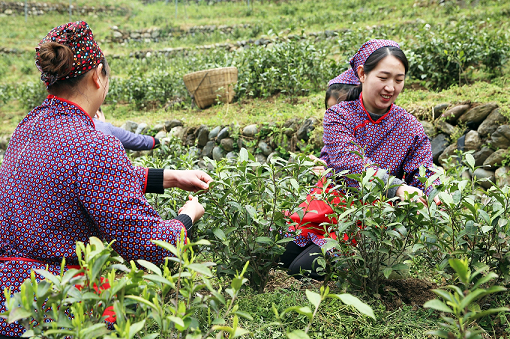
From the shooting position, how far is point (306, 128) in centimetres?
496

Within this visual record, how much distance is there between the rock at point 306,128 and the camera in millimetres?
4922

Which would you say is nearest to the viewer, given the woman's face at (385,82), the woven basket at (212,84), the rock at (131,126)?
the woman's face at (385,82)

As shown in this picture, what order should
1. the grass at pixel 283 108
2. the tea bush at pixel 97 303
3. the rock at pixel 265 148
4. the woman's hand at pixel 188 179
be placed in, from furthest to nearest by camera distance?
1. the rock at pixel 265 148
2. the grass at pixel 283 108
3. the woman's hand at pixel 188 179
4. the tea bush at pixel 97 303

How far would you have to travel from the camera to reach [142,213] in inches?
59.1

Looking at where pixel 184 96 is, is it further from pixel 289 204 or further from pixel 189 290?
pixel 189 290

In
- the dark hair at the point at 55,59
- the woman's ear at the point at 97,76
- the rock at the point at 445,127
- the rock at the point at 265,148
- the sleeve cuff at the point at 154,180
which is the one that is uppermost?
the dark hair at the point at 55,59

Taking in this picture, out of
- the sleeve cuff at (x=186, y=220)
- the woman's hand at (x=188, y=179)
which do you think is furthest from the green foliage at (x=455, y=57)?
the sleeve cuff at (x=186, y=220)

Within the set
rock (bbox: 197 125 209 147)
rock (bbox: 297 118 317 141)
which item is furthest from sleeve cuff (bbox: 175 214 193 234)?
rock (bbox: 197 125 209 147)

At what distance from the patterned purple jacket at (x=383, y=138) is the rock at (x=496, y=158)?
1.94m

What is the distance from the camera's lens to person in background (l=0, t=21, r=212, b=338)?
1.47 m

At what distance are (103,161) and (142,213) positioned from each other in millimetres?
215

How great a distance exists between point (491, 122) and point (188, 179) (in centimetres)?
347

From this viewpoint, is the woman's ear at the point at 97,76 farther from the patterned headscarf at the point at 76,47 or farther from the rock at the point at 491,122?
the rock at the point at 491,122

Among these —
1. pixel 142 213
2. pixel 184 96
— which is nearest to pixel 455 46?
pixel 184 96
